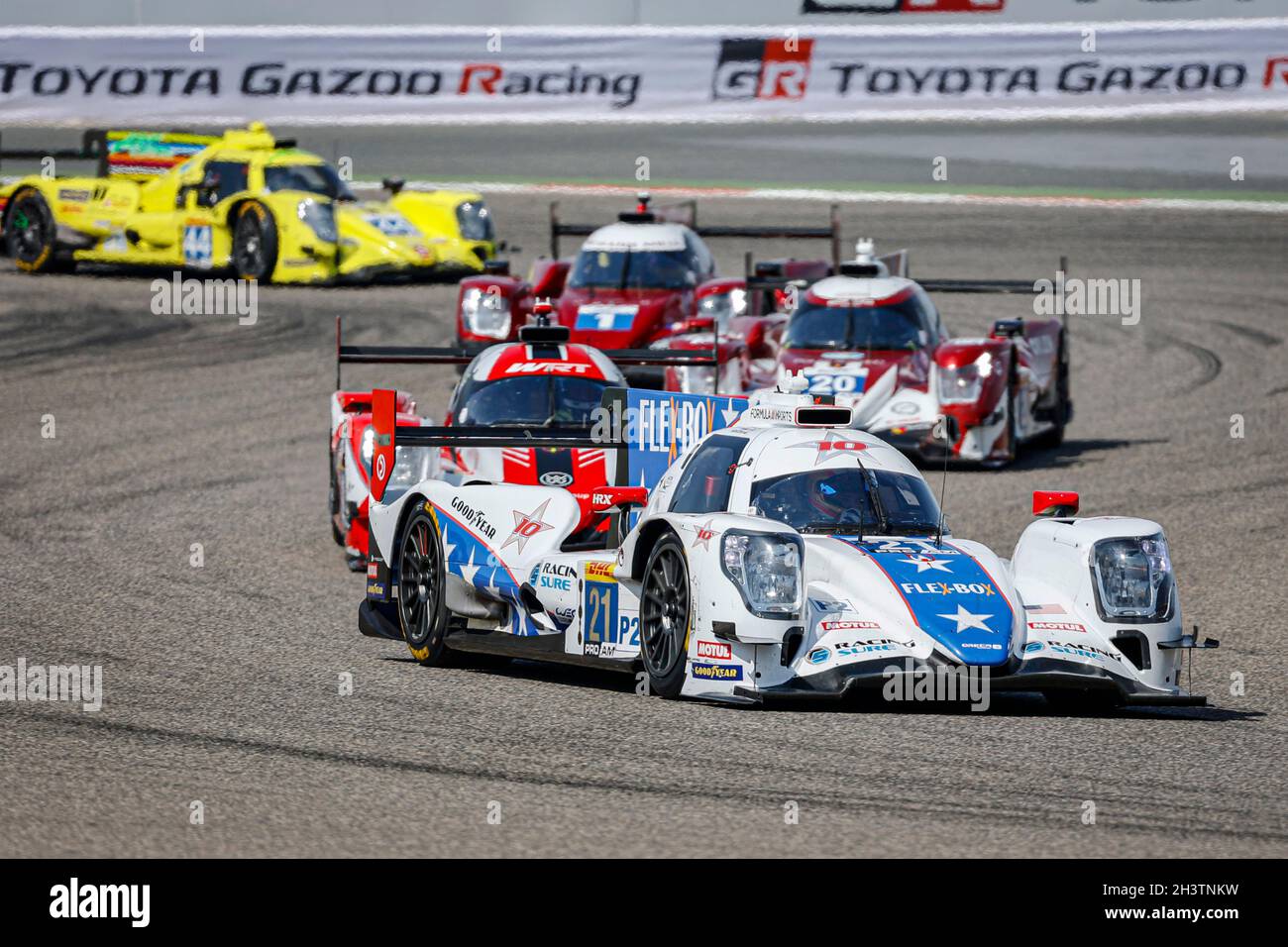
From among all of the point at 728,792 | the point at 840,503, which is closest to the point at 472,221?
the point at 840,503

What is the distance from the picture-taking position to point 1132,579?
909 centimetres

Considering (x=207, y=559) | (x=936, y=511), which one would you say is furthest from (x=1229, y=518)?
(x=207, y=559)

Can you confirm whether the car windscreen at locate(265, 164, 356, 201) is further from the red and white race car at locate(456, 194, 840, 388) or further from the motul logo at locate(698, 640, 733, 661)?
the motul logo at locate(698, 640, 733, 661)

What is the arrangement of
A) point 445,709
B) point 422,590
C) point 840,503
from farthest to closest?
1. point 422,590
2. point 840,503
3. point 445,709

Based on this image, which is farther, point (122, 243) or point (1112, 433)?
point (122, 243)

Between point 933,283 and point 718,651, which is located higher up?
point 933,283

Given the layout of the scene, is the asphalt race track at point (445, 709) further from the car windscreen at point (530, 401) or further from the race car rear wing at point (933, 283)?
the race car rear wing at point (933, 283)

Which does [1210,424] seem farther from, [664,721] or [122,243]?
[122,243]

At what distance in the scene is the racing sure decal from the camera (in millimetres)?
8617

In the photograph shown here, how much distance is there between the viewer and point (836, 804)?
728 centimetres

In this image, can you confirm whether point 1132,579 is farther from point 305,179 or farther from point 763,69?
point 763,69

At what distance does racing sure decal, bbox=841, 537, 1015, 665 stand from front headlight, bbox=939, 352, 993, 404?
26.1ft

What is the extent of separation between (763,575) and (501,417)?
5.10 m

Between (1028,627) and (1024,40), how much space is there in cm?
2496
